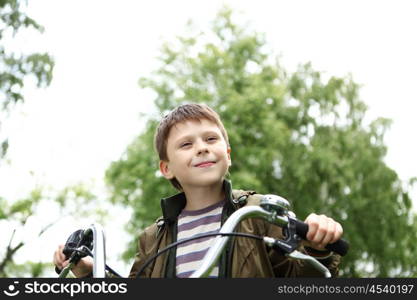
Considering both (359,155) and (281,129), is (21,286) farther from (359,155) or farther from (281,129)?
(359,155)

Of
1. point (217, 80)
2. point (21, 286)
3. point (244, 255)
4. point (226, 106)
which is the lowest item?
point (21, 286)

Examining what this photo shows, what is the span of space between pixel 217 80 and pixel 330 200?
5.23 metres

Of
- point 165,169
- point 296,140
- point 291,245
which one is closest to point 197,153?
point 165,169

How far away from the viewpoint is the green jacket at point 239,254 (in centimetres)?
197

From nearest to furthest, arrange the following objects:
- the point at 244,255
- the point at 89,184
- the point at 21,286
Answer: the point at 21,286 → the point at 244,255 → the point at 89,184

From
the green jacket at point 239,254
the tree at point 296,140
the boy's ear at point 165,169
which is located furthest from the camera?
the tree at point 296,140

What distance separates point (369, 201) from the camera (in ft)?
56.8

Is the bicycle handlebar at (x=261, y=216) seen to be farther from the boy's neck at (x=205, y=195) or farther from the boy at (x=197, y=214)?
the boy's neck at (x=205, y=195)

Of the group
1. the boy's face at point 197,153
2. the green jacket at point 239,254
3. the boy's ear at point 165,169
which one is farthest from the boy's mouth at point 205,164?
the boy's ear at point 165,169

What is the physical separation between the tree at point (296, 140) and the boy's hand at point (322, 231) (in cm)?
1360

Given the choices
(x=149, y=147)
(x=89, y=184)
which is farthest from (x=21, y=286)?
(x=89, y=184)

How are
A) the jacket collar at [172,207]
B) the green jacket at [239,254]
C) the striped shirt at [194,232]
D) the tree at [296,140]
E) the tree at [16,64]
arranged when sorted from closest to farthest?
the green jacket at [239,254] → the striped shirt at [194,232] → the jacket collar at [172,207] → the tree at [16,64] → the tree at [296,140]

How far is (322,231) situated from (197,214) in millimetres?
794

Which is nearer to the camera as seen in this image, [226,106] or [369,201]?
[226,106]
